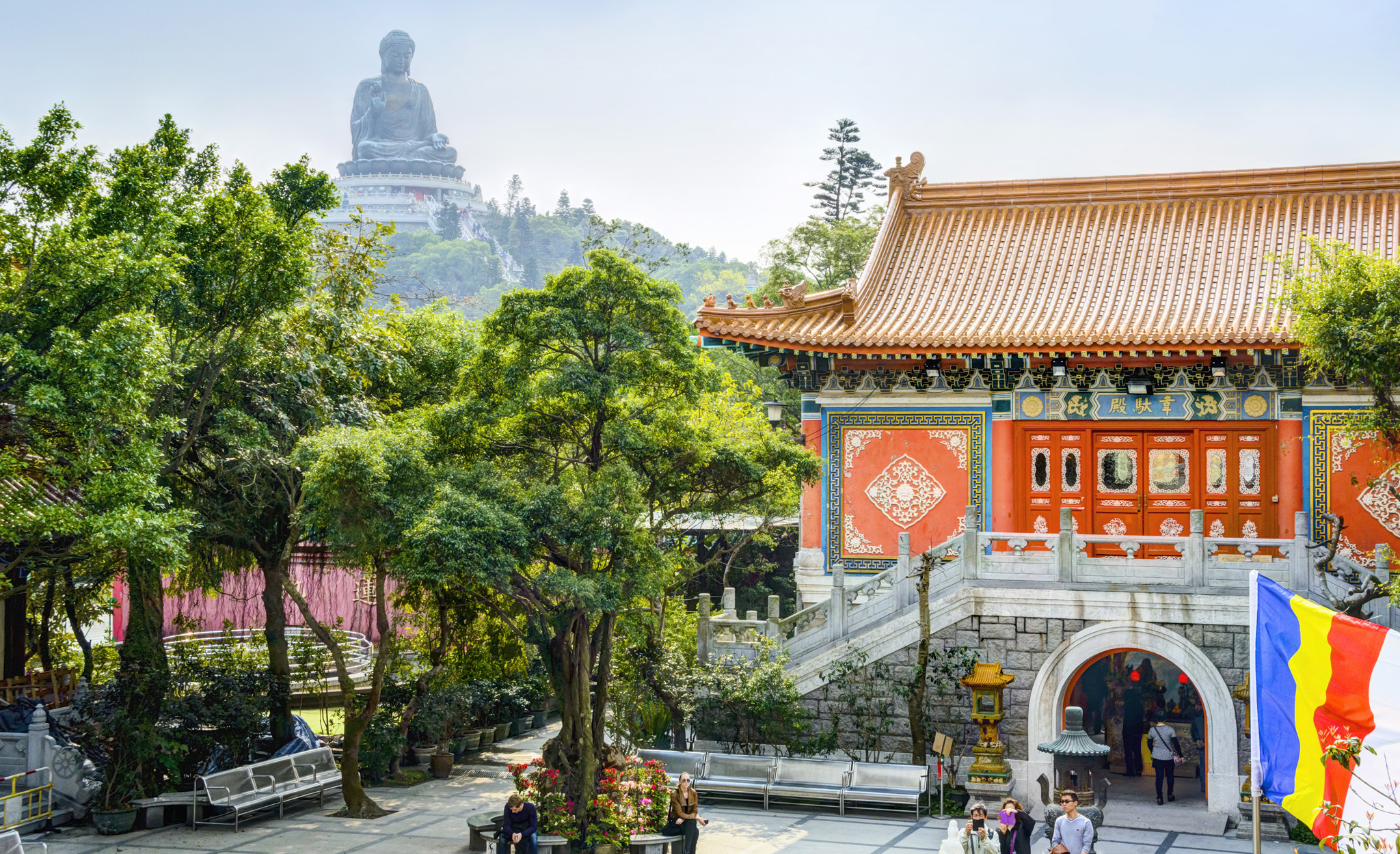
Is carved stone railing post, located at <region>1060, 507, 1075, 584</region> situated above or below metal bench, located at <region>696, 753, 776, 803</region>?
above

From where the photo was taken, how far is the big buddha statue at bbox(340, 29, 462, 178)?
121000mm

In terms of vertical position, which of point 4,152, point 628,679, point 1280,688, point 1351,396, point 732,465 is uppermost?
point 4,152

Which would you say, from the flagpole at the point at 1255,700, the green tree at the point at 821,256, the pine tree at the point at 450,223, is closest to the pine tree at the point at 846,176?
the green tree at the point at 821,256

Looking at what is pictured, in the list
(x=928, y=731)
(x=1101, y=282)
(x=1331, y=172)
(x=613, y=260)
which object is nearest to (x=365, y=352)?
(x=613, y=260)

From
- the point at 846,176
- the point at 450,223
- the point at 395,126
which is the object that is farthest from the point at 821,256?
the point at 395,126

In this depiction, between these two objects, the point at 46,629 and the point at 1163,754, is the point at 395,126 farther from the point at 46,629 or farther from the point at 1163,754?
the point at 1163,754

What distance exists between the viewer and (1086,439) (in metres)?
18.6

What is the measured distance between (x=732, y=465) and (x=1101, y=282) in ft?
27.6

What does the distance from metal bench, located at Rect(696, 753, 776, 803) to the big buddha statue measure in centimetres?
11183

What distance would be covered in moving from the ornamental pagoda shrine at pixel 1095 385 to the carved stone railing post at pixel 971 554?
0.48 m

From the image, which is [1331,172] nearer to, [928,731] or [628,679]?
[928,731]

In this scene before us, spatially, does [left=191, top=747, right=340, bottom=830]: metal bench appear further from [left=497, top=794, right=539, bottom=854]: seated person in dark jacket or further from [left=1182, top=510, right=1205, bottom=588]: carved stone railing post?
[left=1182, top=510, right=1205, bottom=588]: carved stone railing post

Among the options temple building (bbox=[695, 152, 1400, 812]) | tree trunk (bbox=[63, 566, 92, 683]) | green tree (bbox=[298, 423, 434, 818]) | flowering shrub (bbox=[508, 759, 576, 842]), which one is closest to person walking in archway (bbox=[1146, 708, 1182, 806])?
temple building (bbox=[695, 152, 1400, 812])

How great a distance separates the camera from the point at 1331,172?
20062mm
